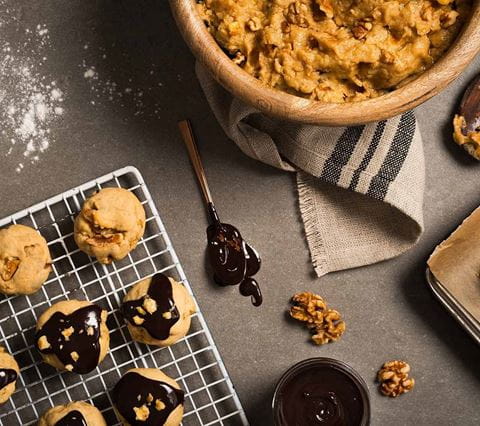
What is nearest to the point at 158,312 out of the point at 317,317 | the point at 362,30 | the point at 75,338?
the point at 75,338

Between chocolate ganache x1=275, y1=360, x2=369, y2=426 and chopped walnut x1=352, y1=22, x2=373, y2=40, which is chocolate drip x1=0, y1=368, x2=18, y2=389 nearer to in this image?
chocolate ganache x1=275, y1=360, x2=369, y2=426

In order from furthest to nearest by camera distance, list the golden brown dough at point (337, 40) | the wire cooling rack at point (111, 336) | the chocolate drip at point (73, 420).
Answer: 1. the wire cooling rack at point (111, 336)
2. the chocolate drip at point (73, 420)
3. the golden brown dough at point (337, 40)

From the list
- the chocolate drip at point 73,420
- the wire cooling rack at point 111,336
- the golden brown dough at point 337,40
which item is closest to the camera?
the golden brown dough at point 337,40

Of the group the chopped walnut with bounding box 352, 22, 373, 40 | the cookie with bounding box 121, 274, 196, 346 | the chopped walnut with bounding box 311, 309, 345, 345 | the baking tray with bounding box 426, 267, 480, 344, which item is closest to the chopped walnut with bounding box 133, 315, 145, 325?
the cookie with bounding box 121, 274, 196, 346

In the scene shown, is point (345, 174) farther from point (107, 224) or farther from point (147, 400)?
point (147, 400)

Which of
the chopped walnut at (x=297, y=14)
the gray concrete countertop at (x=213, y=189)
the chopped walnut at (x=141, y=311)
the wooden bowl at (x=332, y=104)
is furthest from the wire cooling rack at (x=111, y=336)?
the chopped walnut at (x=297, y=14)

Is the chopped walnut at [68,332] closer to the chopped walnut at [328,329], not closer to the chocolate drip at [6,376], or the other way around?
the chocolate drip at [6,376]

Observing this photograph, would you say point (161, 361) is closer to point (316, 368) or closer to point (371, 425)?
point (316, 368)
